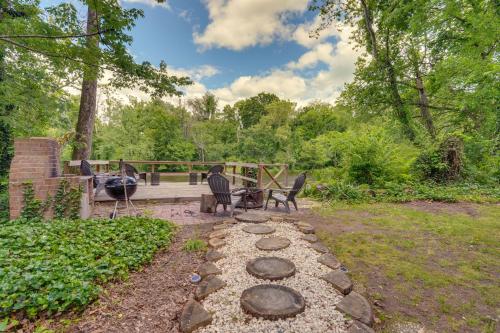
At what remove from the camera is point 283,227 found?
3.71 meters

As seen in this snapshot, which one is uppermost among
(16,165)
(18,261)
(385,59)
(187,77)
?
(385,59)

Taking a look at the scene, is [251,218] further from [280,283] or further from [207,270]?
[280,283]

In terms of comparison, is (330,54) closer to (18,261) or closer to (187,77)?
(187,77)

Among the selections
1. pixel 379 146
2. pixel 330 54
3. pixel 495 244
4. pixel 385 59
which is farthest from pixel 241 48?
pixel 495 244

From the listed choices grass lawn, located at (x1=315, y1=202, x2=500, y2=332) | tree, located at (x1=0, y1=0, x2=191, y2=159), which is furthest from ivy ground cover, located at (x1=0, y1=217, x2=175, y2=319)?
tree, located at (x1=0, y1=0, x2=191, y2=159)

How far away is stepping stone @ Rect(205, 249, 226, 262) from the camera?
2596 millimetres

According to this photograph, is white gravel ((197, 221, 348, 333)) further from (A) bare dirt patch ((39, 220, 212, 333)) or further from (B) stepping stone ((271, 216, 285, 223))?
(B) stepping stone ((271, 216, 285, 223))

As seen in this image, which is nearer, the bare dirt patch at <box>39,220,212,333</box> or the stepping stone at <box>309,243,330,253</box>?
the bare dirt patch at <box>39,220,212,333</box>

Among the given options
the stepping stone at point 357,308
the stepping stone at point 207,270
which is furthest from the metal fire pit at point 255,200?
the stepping stone at point 357,308

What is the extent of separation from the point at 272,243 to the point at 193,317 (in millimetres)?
1503

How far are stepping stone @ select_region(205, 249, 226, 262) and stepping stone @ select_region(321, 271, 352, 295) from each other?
1.14 meters

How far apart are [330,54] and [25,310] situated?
12.6m

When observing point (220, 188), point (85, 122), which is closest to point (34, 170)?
point (85, 122)

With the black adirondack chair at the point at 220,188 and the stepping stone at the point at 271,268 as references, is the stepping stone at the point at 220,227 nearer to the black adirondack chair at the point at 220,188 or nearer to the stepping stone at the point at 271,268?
the black adirondack chair at the point at 220,188
